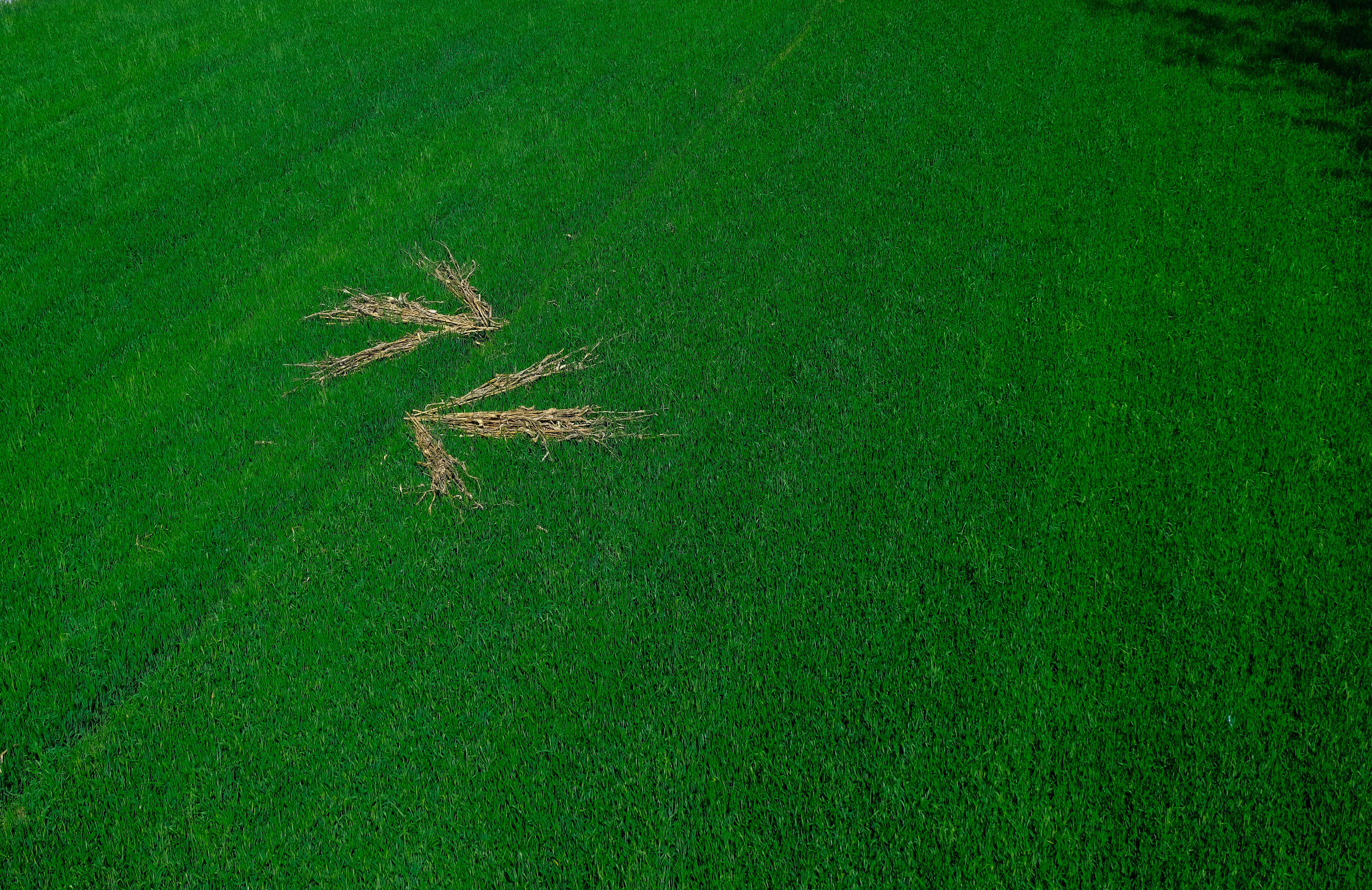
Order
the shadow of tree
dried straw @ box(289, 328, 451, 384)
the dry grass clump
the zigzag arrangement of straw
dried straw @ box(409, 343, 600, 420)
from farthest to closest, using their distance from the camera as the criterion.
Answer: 1. the shadow of tree
2. the dry grass clump
3. dried straw @ box(289, 328, 451, 384)
4. dried straw @ box(409, 343, 600, 420)
5. the zigzag arrangement of straw

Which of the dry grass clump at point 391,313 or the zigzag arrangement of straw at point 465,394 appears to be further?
the dry grass clump at point 391,313

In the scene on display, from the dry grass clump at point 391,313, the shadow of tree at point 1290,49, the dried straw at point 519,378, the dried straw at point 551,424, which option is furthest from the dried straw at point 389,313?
the shadow of tree at point 1290,49

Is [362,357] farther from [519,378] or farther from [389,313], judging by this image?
[519,378]

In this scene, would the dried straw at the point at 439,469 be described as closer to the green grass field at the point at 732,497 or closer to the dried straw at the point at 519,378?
the green grass field at the point at 732,497

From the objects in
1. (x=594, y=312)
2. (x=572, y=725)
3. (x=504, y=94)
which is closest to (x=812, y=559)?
(x=572, y=725)

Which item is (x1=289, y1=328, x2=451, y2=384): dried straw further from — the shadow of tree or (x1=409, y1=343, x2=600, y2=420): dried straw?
the shadow of tree

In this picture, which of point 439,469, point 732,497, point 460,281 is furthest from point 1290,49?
point 439,469

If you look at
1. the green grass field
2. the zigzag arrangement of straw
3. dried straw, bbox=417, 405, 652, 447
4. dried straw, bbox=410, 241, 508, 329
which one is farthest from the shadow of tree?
dried straw, bbox=410, 241, 508, 329
